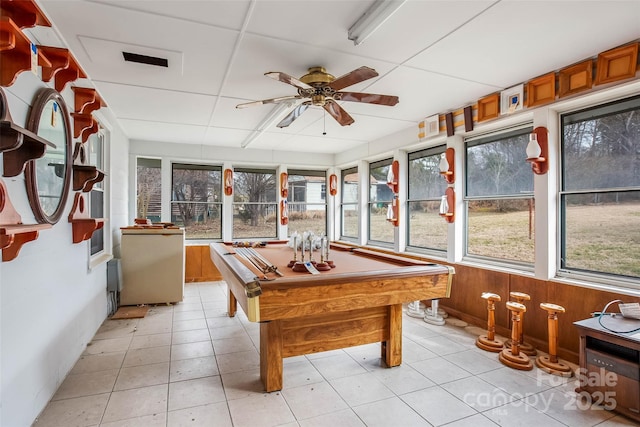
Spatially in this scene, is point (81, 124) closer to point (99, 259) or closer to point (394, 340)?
point (99, 259)

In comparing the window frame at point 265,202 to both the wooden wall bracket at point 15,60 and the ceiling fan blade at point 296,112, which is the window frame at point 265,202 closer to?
the ceiling fan blade at point 296,112

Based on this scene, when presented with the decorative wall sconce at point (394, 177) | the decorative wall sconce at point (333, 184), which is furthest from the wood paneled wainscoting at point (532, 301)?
the decorative wall sconce at point (333, 184)

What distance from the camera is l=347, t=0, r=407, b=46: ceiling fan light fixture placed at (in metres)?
1.93

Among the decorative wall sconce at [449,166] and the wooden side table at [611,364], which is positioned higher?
the decorative wall sconce at [449,166]

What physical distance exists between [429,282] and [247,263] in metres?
1.58

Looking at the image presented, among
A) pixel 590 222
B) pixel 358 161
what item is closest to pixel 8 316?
pixel 590 222

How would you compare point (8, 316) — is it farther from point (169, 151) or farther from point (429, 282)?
point (169, 151)

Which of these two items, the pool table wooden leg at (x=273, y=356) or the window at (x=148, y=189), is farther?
the window at (x=148, y=189)

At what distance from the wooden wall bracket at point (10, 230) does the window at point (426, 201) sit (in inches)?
175

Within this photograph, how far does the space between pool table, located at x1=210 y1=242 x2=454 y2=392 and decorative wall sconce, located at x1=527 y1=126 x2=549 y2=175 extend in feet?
4.76

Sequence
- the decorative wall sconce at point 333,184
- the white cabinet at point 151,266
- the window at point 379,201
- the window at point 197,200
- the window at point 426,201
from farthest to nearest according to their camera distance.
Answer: the decorative wall sconce at point 333,184 < the window at point 197,200 < the window at point 379,201 < the window at point 426,201 < the white cabinet at point 151,266

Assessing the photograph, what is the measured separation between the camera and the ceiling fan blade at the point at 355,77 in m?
2.31

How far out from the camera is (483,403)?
238cm

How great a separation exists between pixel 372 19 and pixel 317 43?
53 centimetres
